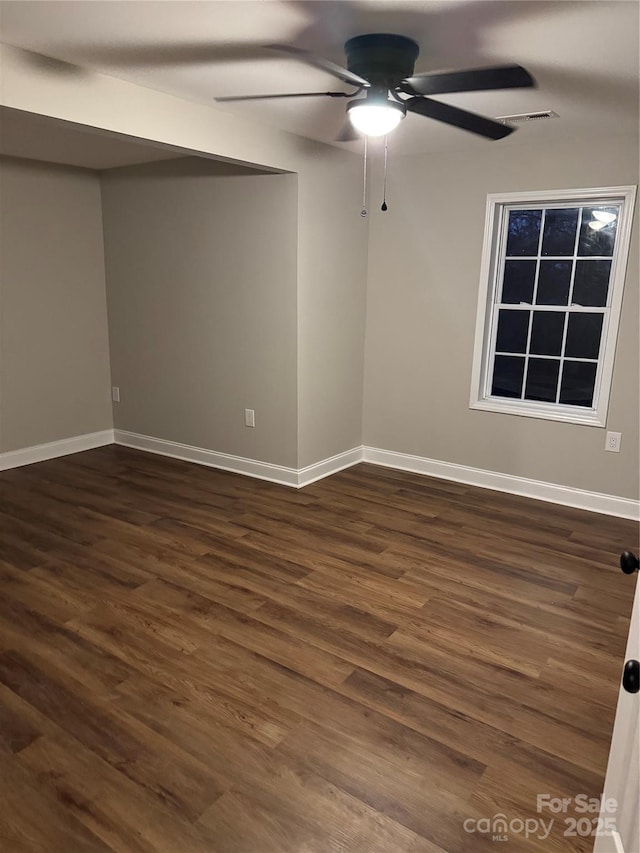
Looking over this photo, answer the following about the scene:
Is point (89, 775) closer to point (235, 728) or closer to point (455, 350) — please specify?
point (235, 728)

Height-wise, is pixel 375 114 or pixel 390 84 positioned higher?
pixel 390 84

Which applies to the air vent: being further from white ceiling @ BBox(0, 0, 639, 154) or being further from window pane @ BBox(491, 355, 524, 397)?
window pane @ BBox(491, 355, 524, 397)

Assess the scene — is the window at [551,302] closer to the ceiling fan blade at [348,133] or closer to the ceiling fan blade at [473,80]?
the ceiling fan blade at [348,133]

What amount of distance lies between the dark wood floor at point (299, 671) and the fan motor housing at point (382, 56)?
7.32ft

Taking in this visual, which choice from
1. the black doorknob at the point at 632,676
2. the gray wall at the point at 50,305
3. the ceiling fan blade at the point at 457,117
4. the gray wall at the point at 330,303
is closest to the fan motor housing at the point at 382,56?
the ceiling fan blade at the point at 457,117

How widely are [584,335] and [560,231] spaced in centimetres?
70

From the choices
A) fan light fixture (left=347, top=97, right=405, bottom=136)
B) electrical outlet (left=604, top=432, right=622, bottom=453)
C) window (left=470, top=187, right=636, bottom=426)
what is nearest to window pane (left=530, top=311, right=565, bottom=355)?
window (left=470, top=187, right=636, bottom=426)

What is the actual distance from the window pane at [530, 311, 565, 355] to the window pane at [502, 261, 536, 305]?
145 mm

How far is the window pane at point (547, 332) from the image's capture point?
4.11 m

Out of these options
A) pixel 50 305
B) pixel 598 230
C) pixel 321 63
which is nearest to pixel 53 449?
pixel 50 305

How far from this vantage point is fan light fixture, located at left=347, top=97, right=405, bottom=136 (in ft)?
7.60

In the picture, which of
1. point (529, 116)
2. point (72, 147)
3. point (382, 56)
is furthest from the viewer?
point (72, 147)

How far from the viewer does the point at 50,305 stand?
4.85 meters

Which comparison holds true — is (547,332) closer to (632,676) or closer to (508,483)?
(508,483)
